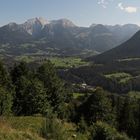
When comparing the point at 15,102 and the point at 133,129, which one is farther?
the point at 133,129

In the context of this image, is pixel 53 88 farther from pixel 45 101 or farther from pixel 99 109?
pixel 99 109

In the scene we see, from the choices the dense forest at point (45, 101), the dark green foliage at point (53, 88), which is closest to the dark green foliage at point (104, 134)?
the dense forest at point (45, 101)

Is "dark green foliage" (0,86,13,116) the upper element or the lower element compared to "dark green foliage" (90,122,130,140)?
lower

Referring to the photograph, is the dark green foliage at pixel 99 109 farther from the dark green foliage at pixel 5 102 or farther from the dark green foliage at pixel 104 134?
the dark green foliage at pixel 104 134

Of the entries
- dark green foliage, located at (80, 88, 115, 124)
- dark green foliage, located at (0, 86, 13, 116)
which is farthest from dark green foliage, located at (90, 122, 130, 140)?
dark green foliage, located at (80, 88, 115, 124)

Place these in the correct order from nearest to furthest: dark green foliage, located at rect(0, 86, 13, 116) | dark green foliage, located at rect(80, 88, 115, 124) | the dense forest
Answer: dark green foliage, located at rect(0, 86, 13, 116) < the dense forest < dark green foliage, located at rect(80, 88, 115, 124)

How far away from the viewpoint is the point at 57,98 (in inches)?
2422


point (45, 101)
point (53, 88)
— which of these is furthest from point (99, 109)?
point (53, 88)

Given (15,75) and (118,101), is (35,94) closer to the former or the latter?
Result: (15,75)

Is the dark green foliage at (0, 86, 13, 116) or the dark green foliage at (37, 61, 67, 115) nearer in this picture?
the dark green foliage at (0, 86, 13, 116)

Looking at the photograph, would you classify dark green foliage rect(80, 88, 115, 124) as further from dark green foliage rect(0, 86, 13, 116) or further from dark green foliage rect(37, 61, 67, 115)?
dark green foliage rect(0, 86, 13, 116)

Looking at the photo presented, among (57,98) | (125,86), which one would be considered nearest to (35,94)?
(57,98)

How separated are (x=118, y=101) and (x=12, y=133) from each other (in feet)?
220

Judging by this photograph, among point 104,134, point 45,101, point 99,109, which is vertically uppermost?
point 104,134
